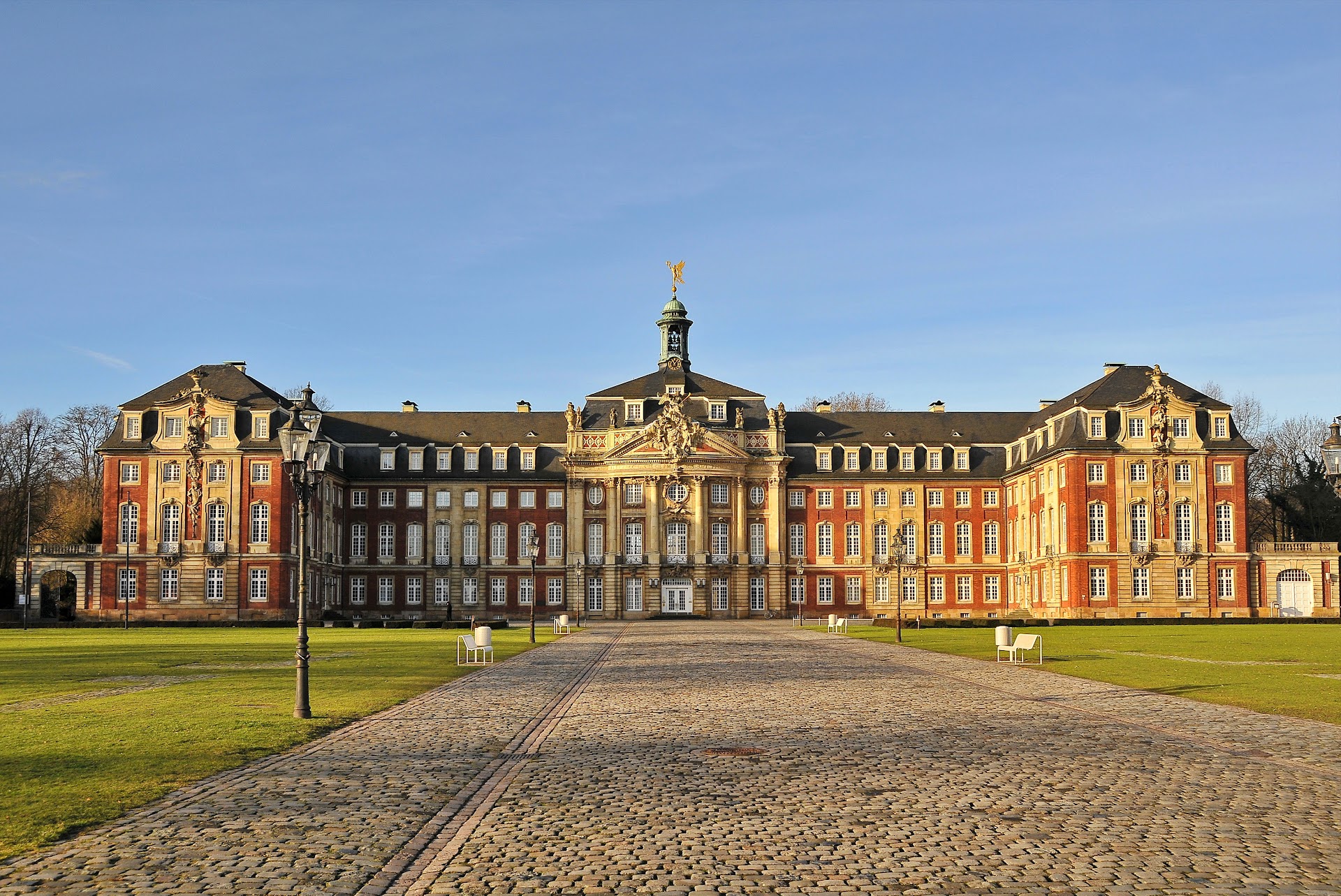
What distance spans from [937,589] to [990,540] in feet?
17.4

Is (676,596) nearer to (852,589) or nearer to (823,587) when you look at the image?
(823,587)

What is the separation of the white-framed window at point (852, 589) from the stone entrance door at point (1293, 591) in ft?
88.2

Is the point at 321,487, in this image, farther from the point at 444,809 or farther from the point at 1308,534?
the point at 444,809

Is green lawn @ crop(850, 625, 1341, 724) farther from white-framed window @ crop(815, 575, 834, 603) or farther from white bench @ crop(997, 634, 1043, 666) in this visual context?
white-framed window @ crop(815, 575, 834, 603)

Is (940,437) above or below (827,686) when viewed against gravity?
above

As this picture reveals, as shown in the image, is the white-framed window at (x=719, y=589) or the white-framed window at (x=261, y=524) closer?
the white-framed window at (x=261, y=524)

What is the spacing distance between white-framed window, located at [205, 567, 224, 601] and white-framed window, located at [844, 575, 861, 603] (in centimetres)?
4163

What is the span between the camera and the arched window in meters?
93.6

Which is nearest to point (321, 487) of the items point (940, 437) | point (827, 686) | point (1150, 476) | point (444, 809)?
point (940, 437)

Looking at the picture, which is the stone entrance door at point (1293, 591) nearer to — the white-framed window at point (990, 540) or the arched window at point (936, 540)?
the white-framed window at point (990, 540)

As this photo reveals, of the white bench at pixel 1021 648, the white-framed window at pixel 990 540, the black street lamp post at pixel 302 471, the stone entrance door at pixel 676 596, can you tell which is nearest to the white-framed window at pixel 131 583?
the stone entrance door at pixel 676 596

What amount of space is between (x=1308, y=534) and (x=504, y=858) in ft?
308

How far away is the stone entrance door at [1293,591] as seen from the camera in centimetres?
8069

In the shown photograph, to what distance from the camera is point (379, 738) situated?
59.6 ft
